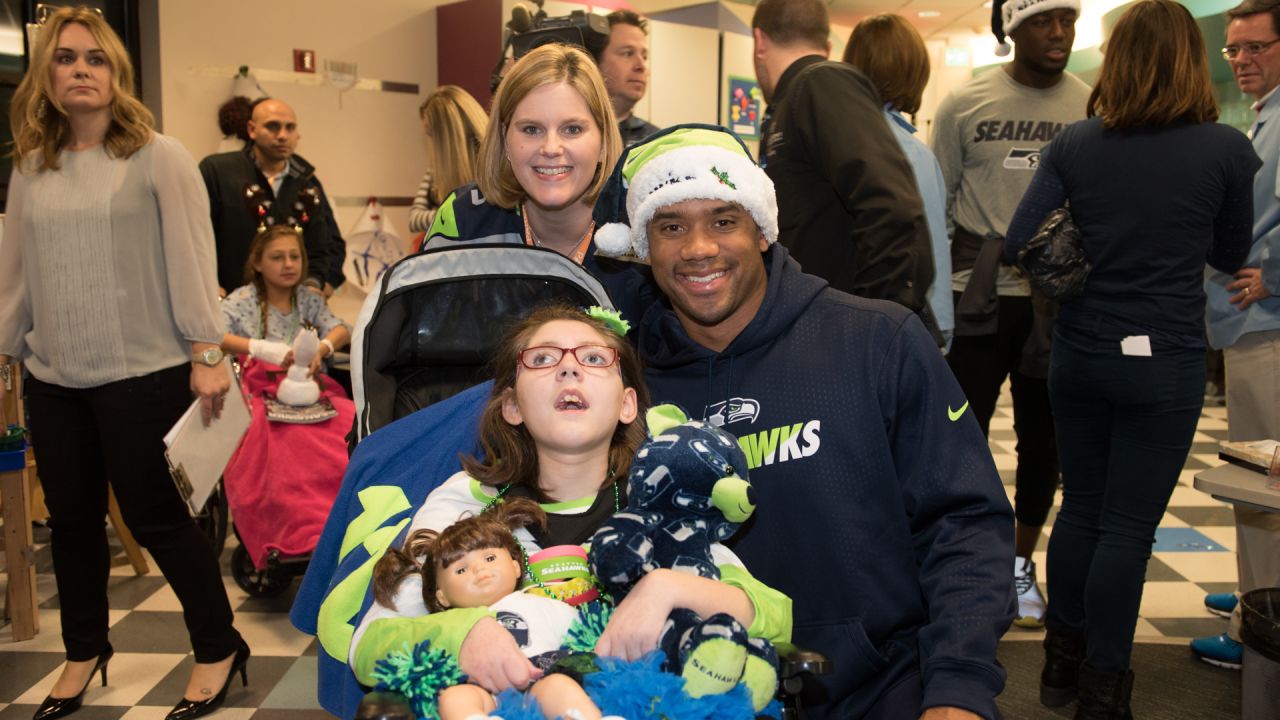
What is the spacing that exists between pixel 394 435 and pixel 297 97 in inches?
178

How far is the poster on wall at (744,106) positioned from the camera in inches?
284

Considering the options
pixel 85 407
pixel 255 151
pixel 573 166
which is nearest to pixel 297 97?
pixel 255 151

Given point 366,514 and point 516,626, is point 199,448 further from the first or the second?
point 516,626

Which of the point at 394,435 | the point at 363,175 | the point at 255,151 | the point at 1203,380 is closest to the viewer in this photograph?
the point at 394,435

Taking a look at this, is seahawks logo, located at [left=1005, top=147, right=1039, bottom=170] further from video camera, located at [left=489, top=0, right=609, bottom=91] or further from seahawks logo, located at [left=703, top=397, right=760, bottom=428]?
seahawks logo, located at [left=703, top=397, right=760, bottom=428]

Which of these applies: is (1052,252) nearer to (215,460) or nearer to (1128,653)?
(1128,653)

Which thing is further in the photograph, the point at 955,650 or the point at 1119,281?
the point at 1119,281

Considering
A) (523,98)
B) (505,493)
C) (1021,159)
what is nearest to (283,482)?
(523,98)

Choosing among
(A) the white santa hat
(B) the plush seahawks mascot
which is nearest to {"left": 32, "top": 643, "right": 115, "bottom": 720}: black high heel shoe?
(B) the plush seahawks mascot

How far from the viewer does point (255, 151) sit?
13.6 feet

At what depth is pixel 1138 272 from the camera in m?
2.44

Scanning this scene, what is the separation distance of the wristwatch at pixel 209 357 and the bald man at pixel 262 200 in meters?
1.38

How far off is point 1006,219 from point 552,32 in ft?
4.79

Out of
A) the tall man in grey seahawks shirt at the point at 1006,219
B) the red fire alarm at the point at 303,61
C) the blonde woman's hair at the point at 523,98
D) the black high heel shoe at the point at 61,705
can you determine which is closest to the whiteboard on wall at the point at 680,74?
the red fire alarm at the point at 303,61
